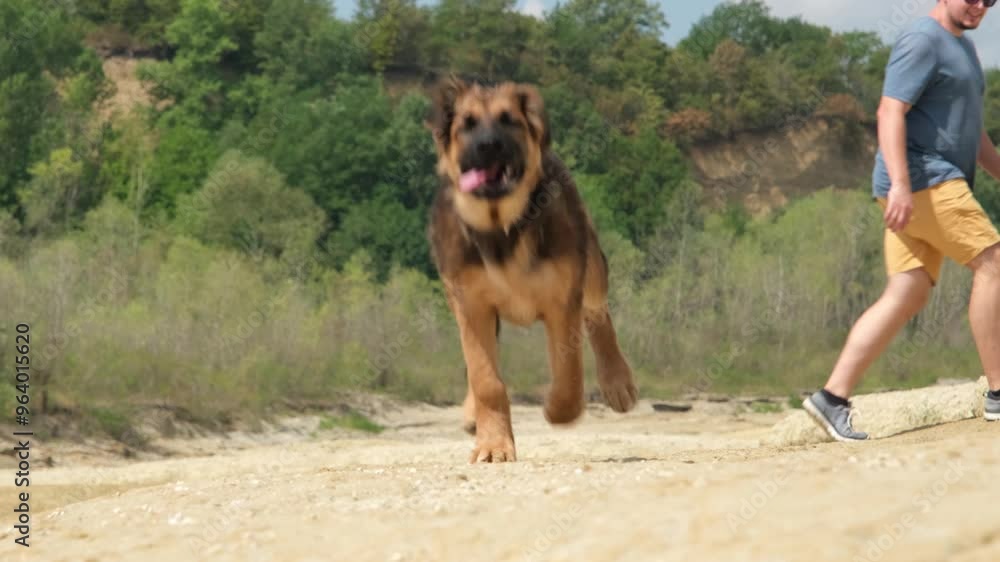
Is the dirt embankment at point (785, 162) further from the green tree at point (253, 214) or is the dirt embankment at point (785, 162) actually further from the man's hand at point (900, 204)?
the man's hand at point (900, 204)

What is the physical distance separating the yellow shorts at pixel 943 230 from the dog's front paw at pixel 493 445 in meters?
2.25

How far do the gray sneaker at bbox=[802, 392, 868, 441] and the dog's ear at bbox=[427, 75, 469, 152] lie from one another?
2.50 meters

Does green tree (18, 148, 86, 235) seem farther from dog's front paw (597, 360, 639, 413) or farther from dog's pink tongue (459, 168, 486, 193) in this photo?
dog's pink tongue (459, 168, 486, 193)

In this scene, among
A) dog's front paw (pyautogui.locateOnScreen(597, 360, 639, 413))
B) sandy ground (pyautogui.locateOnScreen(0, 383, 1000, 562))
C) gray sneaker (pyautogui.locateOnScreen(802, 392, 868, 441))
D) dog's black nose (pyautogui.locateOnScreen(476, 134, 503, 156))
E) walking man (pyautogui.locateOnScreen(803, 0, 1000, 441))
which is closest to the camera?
sandy ground (pyautogui.locateOnScreen(0, 383, 1000, 562))

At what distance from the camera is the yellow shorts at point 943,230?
7.95 metres

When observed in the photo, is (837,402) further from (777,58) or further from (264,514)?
(777,58)

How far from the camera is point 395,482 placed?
6.94 m

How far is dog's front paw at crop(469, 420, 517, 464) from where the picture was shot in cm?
806

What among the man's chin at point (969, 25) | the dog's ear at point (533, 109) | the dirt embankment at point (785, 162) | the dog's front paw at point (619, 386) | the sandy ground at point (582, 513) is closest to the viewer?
the sandy ground at point (582, 513)

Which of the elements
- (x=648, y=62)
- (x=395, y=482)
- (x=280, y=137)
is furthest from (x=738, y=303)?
(x=395, y=482)

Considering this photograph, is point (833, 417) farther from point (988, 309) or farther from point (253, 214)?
point (253, 214)

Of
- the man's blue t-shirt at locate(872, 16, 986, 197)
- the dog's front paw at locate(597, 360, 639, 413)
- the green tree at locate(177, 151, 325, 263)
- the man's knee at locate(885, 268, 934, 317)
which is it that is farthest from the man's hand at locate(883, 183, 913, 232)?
the green tree at locate(177, 151, 325, 263)

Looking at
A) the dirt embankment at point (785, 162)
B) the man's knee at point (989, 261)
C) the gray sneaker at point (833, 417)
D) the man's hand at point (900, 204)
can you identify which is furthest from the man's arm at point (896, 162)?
the dirt embankment at point (785, 162)

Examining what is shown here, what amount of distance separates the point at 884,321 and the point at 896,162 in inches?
35.1
